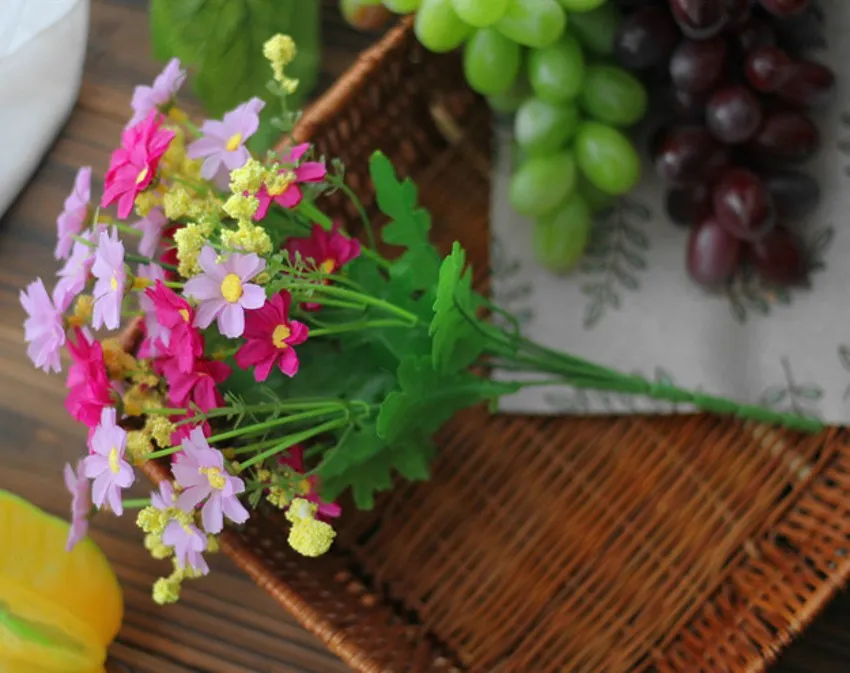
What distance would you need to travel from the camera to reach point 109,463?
43 centimetres

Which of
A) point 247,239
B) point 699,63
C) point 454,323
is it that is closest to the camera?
point 247,239

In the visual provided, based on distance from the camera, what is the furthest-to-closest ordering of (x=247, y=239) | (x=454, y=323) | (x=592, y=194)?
(x=592, y=194) → (x=454, y=323) → (x=247, y=239)

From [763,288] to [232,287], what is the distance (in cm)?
47

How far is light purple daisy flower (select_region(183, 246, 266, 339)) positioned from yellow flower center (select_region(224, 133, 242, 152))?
97mm

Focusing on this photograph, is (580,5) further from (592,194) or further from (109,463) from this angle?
(109,463)

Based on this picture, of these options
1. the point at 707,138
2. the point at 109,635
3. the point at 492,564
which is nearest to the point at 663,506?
the point at 492,564

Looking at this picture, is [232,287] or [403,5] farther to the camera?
[403,5]

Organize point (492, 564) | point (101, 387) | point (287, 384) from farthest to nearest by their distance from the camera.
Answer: point (492, 564) < point (287, 384) < point (101, 387)

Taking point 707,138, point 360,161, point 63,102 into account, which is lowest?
point 63,102

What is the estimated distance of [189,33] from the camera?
0.64 meters

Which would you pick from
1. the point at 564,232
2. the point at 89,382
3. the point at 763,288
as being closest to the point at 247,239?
the point at 89,382

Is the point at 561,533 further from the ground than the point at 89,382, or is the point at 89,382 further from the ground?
the point at 89,382

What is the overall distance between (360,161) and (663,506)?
36cm

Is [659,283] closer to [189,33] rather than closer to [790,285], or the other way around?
[790,285]
